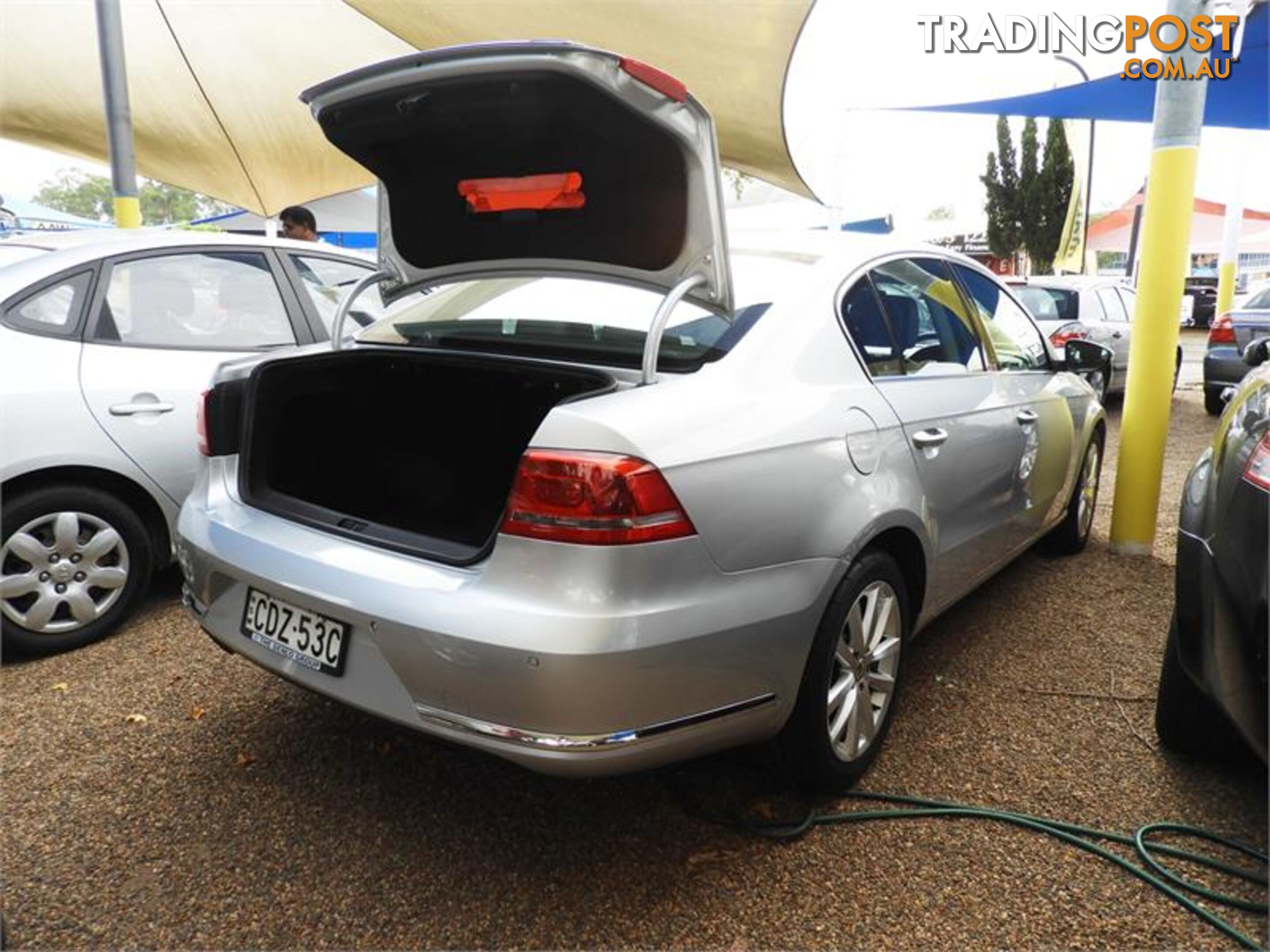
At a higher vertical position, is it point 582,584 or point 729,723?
point 582,584

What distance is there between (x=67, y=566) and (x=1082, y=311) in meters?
9.84

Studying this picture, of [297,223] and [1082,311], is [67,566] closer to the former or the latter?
[297,223]

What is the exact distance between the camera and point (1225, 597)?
6.85ft

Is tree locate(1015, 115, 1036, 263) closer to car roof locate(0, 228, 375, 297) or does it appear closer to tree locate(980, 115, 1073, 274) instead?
tree locate(980, 115, 1073, 274)

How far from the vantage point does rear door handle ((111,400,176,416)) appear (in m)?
3.32

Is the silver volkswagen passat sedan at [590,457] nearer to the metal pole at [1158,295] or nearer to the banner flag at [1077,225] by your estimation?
the metal pole at [1158,295]

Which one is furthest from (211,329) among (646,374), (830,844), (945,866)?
(945,866)

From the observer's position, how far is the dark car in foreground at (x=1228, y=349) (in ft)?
30.1

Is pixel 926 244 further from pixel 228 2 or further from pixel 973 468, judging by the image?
pixel 228 2

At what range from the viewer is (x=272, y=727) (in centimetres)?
276

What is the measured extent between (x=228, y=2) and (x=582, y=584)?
379 inches

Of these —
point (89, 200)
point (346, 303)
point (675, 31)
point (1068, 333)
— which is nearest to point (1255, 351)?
point (346, 303)

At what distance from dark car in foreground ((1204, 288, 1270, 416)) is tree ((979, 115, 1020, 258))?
27057 millimetres

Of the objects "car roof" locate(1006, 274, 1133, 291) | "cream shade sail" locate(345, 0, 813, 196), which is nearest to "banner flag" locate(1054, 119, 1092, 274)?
"car roof" locate(1006, 274, 1133, 291)
